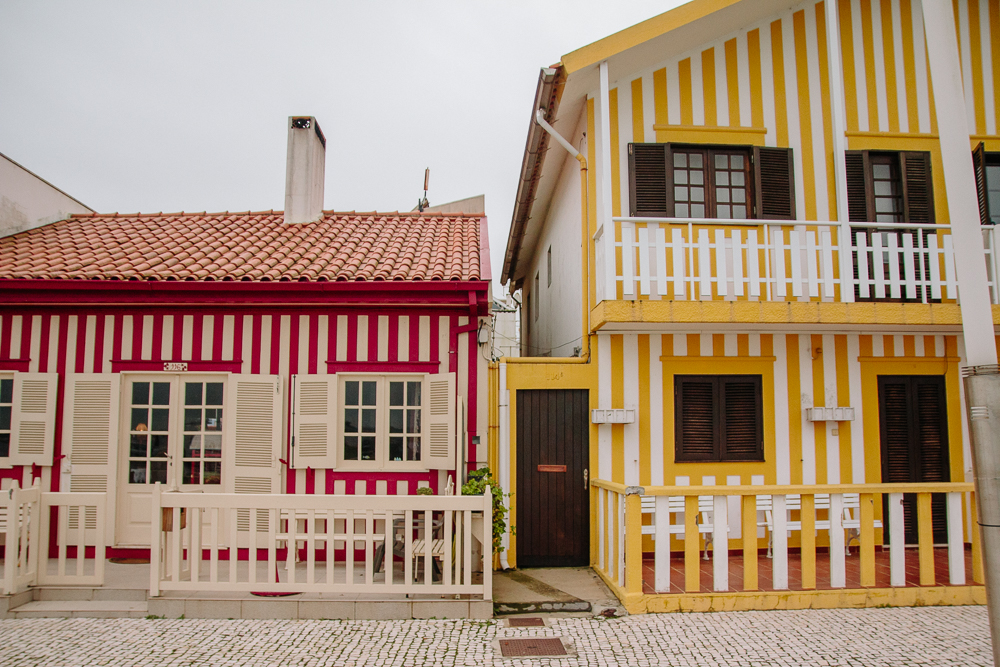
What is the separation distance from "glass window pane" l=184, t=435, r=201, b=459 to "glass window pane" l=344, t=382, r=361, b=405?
6.21 feet

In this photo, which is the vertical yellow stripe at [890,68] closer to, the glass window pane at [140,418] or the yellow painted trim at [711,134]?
the yellow painted trim at [711,134]

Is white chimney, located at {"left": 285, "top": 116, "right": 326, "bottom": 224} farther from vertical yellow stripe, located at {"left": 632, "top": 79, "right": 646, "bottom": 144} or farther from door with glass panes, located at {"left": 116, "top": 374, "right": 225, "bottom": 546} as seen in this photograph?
vertical yellow stripe, located at {"left": 632, "top": 79, "right": 646, "bottom": 144}

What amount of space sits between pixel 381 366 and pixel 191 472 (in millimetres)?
2691

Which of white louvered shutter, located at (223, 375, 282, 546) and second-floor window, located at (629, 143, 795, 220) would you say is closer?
white louvered shutter, located at (223, 375, 282, 546)

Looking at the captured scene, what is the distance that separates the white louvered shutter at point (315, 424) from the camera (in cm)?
707

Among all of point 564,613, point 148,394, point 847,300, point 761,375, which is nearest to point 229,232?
point 148,394

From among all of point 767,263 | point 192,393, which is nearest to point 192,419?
point 192,393

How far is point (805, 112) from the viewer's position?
7844 mm

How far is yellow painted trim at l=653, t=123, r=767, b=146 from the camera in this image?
7609 millimetres

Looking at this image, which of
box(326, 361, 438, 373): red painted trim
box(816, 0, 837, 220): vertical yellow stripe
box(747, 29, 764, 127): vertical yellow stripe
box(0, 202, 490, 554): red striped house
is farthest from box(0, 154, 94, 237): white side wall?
box(816, 0, 837, 220): vertical yellow stripe

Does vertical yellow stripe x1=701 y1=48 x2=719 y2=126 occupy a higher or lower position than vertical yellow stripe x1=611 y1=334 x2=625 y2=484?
higher

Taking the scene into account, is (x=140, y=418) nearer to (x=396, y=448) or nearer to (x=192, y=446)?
(x=192, y=446)

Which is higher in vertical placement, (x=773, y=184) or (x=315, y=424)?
(x=773, y=184)

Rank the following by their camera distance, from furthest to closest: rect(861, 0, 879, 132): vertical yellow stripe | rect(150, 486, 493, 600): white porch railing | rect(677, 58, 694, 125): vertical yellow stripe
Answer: rect(861, 0, 879, 132): vertical yellow stripe
rect(677, 58, 694, 125): vertical yellow stripe
rect(150, 486, 493, 600): white porch railing
